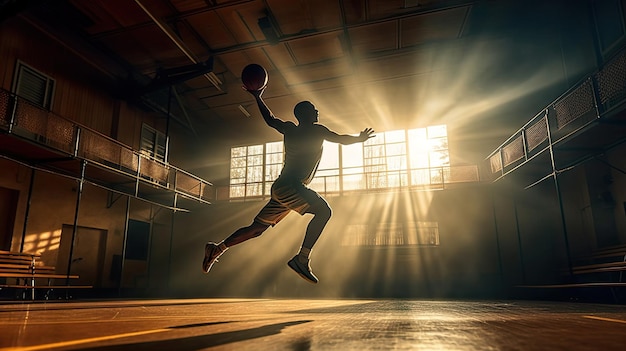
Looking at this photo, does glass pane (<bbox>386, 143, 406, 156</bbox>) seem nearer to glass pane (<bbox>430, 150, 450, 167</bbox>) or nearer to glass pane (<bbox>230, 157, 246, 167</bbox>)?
glass pane (<bbox>430, 150, 450, 167</bbox>)

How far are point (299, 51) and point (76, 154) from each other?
547 centimetres

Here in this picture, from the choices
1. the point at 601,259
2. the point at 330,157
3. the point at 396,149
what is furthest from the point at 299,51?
the point at 601,259

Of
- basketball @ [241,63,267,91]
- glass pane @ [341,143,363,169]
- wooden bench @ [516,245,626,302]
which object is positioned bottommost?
wooden bench @ [516,245,626,302]

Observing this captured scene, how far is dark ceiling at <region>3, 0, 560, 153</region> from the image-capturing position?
7.44 metres

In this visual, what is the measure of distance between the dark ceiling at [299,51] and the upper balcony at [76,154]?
1.91m

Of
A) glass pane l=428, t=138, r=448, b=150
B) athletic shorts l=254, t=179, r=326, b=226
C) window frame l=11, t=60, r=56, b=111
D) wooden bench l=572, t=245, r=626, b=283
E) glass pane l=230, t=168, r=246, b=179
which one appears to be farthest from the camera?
glass pane l=230, t=168, r=246, b=179

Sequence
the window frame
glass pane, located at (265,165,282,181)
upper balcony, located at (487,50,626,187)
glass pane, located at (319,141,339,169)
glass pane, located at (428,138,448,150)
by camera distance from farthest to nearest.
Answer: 1. glass pane, located at (265,165,282,181)
2. glass pane, located at (319,141,339,169)
3. glass pane, located at (428,138,448,150)
4. the window frame
5. upper balcony, located at (487,50,626,187)

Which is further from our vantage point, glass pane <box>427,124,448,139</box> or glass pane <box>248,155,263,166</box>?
glass pane <box>248,155,263,166</box>

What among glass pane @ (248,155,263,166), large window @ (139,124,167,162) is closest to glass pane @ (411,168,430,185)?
glass pane @ (248,155,263,166)

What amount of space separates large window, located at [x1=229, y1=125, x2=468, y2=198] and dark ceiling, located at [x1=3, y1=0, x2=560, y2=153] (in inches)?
24.1

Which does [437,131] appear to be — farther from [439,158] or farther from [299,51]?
[299,51]

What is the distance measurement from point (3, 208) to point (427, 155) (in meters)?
10.7

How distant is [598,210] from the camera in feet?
24.8

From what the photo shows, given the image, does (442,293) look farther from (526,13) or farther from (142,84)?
(142,84)
